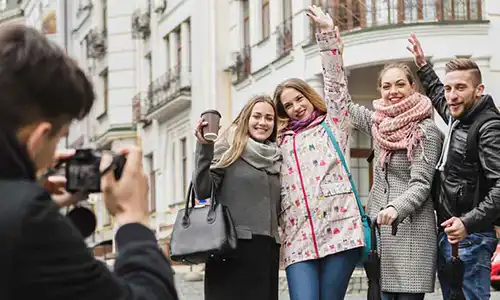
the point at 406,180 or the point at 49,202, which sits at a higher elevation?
the point at 406,180

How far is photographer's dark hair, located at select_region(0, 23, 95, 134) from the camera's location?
2.44 metres

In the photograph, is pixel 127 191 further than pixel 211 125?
No

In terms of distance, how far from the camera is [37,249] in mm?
2326

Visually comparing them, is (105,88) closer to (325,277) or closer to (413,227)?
(325,277)

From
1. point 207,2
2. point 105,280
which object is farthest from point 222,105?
point 105,280

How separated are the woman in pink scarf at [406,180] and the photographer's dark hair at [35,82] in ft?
15.1

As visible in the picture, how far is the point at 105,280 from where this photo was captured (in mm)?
2439

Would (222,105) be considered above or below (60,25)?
below

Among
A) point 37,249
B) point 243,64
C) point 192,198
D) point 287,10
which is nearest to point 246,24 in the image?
point 243,64

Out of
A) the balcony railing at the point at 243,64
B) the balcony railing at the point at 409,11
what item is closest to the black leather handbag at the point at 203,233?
the balcony railing at the point at 409,11

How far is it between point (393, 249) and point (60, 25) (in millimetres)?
45703

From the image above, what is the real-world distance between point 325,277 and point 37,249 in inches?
210

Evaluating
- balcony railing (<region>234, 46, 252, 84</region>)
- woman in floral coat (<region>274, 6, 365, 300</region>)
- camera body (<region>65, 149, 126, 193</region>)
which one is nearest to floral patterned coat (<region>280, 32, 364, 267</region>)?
woman in floral coat (<region>274, 6, 365, 300</region>)

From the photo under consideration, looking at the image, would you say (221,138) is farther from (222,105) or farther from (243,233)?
(222,105)
